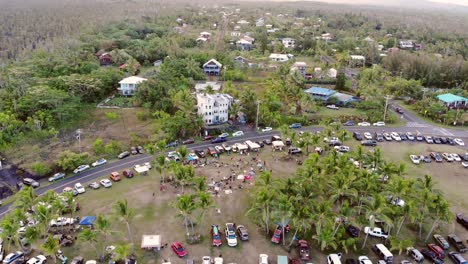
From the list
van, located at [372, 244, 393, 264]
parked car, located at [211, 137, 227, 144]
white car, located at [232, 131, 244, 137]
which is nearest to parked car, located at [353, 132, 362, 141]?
white car, located at [232, 131, 244, 137]

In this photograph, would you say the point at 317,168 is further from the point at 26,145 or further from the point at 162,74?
the point at 162,74

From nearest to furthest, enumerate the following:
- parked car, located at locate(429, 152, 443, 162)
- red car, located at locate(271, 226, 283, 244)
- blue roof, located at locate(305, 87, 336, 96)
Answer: red car, located at locate(271, 226, 283, 244) < parked car, located at locate(429, 152, 443, 162) < blue roof, located at locate(305, 87, 336, 96)

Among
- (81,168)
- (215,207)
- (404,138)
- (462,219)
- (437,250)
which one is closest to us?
(437,250)

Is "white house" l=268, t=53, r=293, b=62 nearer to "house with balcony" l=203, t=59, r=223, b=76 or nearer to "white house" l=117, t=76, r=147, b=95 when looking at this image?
"house with balcony" l=203, t=59, r=223, b=76

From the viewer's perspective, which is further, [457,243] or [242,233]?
[242,233]

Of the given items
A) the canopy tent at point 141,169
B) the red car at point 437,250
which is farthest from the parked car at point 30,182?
the red car at point 437,250

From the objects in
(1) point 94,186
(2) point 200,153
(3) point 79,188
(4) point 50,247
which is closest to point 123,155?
(1) point 94,186

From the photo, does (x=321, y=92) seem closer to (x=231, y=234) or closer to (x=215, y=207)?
(x=215, y=207)
